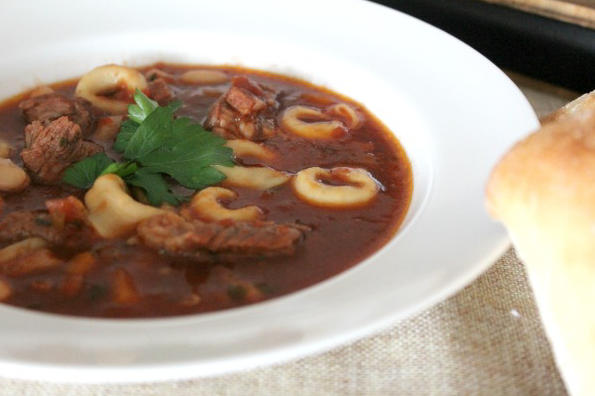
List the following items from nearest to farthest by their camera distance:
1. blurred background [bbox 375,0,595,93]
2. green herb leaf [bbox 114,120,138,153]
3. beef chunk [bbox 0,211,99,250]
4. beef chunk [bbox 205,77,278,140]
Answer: beef chunk [bbox 0,211,99,250]
green herb leaf [bbox 114,120,138,153]
beef chunk [bbox 205,77,278,140]
blurred background [bbox 375,0,595,93]

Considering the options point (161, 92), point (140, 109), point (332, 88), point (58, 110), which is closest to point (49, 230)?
point (140, 109)

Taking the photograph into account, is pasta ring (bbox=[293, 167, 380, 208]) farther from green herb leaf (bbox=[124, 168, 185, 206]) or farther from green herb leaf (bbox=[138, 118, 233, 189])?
green herb leaf (bbox=[124, 168, 185, 206])

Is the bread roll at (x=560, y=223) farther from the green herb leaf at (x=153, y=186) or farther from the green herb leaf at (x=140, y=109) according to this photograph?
the green herb leaf at (x=140, y=109)

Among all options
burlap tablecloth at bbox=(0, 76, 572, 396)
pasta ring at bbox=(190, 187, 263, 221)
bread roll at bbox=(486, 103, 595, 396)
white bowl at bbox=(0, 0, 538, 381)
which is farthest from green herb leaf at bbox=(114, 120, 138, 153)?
bread roll at bbox=(486, 103, 595, 396)

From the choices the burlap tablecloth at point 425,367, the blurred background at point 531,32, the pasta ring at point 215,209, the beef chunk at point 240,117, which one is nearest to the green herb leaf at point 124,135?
the beef chunk at point 240,117

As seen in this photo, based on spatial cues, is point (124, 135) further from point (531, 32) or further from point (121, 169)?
point (531, 32)

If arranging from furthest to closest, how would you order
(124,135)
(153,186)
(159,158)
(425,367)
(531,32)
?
(531,32) < (124,135) < (159,158) < (153,186) < (425,367)

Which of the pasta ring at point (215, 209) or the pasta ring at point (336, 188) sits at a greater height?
the pasta ring at point (215, 209)
